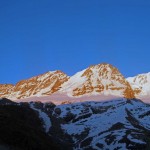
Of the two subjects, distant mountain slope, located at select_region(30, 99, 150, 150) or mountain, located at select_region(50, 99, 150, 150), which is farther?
distant mountain slope, located at select_region(30, 99, 150, 150)

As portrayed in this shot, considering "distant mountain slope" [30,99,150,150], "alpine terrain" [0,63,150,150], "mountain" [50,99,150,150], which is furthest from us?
"distant mountain slope" [30,99,150,150]

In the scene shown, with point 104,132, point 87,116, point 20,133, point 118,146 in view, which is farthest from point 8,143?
point 87,116

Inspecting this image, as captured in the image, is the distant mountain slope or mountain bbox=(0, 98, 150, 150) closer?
mountain bbox=(0, 98, 150, 150)

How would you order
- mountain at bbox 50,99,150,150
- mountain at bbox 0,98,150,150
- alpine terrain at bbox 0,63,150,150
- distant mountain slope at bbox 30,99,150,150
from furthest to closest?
1. distant mountain slope at bbox 30,99,150,150
2. mountain at bbox 50,99,150,150
3. mountain at bbox 0,98,150,150
4. alpine terrain at bbox 0,63,150,150

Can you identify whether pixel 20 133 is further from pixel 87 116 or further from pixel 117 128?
pixel 87 116

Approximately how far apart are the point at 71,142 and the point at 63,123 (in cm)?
2318

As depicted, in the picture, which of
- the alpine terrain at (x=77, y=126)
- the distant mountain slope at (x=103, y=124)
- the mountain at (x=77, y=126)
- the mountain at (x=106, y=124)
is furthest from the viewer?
the distant mountain slope at (x=103, y=124)

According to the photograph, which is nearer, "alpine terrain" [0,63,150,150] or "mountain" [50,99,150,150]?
"alpine terrain" [0,63,150,150]

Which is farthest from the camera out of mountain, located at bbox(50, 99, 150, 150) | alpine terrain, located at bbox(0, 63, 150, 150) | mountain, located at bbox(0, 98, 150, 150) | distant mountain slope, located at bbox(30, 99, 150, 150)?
distant mountain slope, located at bbox(30, 99, 150, 150)

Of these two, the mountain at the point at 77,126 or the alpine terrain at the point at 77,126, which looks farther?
the mountain at the point at 77,126

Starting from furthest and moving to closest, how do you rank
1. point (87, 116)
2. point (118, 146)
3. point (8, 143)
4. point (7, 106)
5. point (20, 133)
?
point (87, 116), point (7, 106), point (118, 146), point (20, 133), point (8, 143)

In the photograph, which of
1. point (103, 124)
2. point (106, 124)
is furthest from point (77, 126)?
point (106, 124)

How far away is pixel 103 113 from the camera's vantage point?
176 m

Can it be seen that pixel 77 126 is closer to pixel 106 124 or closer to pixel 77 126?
pixel 77 126
